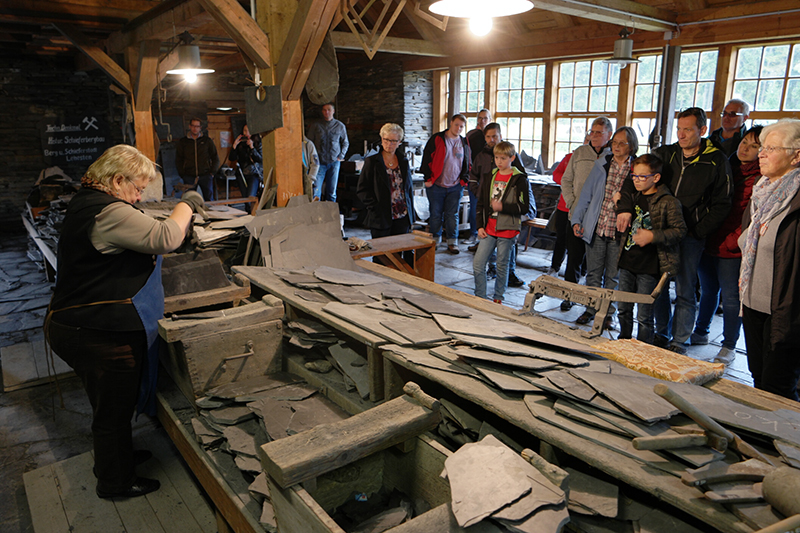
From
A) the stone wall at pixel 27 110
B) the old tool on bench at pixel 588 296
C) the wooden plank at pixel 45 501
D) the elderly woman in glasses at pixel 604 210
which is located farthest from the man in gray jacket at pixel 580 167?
the stone wall at pixel 27 110

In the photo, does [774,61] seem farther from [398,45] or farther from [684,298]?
[398,45]

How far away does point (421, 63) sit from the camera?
10461 mm

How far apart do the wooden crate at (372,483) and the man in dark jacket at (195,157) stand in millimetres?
8140

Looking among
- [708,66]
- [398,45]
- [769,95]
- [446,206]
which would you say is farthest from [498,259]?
[398,45]

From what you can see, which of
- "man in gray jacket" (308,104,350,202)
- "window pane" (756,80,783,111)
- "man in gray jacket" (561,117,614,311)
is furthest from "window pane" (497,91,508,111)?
"man in gray jacket" (561,117,614,311)

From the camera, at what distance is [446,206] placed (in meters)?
7.73

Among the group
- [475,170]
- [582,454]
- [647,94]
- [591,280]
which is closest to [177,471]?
[582,454]

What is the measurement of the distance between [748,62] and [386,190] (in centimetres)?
509

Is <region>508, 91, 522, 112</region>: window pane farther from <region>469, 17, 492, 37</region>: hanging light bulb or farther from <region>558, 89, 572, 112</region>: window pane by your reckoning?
<region>469, 17, 492, 37</region>: hanging light bulb

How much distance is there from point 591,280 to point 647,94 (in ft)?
15.3

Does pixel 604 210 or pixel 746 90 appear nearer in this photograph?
pixel 604 210

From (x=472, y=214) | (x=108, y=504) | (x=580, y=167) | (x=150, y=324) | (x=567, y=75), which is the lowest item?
(x=108, y=504)

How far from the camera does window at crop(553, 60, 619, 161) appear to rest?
8.38 m

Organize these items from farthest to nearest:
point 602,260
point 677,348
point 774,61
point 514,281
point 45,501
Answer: point 774,61
point 514,281
point 602,260
point 677,348
point 45,501
